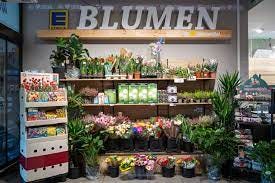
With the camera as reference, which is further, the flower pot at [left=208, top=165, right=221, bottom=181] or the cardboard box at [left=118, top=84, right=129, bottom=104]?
the cardboard box at [left=118, top=84, right=129, bottom=104]

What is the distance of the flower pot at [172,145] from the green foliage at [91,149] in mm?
1220

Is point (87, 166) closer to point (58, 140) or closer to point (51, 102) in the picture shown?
point (58, 140)

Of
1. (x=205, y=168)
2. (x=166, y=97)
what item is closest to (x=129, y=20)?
(x=166, y=97)

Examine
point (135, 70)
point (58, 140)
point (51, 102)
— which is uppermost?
point (135, 70)

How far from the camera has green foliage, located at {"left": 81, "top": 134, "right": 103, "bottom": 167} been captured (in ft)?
15.7

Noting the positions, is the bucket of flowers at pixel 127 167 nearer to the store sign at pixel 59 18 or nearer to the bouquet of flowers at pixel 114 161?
the bouquet of flowers at pixel 114 161

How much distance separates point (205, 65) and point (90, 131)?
2.51m

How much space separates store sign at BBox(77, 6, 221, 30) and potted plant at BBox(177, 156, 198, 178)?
8.69 ft

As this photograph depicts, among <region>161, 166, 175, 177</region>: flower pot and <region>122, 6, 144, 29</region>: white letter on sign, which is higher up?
<region>122, 6, 144, 29</region>: white letter on sign

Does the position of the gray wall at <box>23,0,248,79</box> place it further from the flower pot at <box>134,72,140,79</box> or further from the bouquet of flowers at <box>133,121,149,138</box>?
the bouquet of flowers at <box>133,121,149,138</box>

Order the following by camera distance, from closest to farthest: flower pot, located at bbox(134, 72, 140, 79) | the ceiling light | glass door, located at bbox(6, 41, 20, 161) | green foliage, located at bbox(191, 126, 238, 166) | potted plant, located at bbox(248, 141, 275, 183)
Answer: potted plant, located at bbox(248, 141, 275, 183), green foliage, located at bbox(191, 126, 238, 166), flower pot, located at bbox(134, 72, 140, 79), glass door, located at bbox(6, 41, 20, 161), the ceiling light

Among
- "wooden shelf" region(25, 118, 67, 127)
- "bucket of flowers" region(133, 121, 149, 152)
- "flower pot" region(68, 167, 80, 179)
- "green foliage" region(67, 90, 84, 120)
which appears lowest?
"flower pot" region(68, 167, 80, 179)

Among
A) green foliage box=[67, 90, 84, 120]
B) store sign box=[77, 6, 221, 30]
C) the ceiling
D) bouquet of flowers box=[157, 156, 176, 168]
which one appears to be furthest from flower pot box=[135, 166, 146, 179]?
the ceiling

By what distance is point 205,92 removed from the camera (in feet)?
18.7
